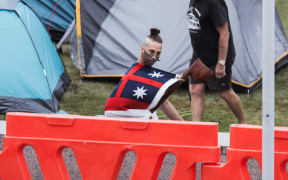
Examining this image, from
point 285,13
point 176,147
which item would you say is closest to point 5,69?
point 176,147

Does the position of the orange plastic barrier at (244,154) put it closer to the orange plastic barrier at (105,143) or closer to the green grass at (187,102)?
the orange plastic barrier at (105,143)

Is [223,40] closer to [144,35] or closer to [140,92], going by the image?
[140,92]

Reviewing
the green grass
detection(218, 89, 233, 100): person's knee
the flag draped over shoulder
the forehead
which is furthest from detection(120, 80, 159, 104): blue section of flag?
the green grass

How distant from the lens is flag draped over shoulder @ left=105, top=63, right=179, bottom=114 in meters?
4.32

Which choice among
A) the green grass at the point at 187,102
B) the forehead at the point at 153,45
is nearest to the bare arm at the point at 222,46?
the forehead at the point at 153,45

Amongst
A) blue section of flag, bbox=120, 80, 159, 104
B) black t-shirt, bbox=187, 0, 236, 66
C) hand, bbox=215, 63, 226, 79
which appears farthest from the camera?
hand, bbox=215, 63, 226, 79

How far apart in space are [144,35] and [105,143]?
4.37 meters

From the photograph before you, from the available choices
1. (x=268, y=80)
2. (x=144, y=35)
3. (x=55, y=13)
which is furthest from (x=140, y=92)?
(x=55, y=13)

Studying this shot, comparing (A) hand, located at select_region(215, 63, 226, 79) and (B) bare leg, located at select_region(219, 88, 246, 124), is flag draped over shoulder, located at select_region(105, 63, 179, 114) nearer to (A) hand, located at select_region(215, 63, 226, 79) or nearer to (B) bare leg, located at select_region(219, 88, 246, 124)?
(A) hand, located at select_region(215, 63, 226, 79)

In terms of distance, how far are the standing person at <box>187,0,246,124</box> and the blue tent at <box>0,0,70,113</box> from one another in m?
2.08

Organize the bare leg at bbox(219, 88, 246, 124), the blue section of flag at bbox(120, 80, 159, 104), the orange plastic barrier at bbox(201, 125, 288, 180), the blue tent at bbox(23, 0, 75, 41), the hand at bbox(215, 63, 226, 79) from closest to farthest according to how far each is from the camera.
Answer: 1. the orange plastic barrier at bbox(201, 125, 288, 180)
2. the blue section of flag at bbox(120, 80, 159, 104)
3. the hand at bbox(215, 63, 226, 79)
4. the bare leg at bbox(219, 88, 246, 124)
5. the blue tent at bbox(23, 0, 75, 41)

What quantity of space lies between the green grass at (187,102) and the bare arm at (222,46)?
102 cm

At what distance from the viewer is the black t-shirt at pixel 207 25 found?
509 cm

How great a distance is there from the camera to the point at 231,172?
143 inches
